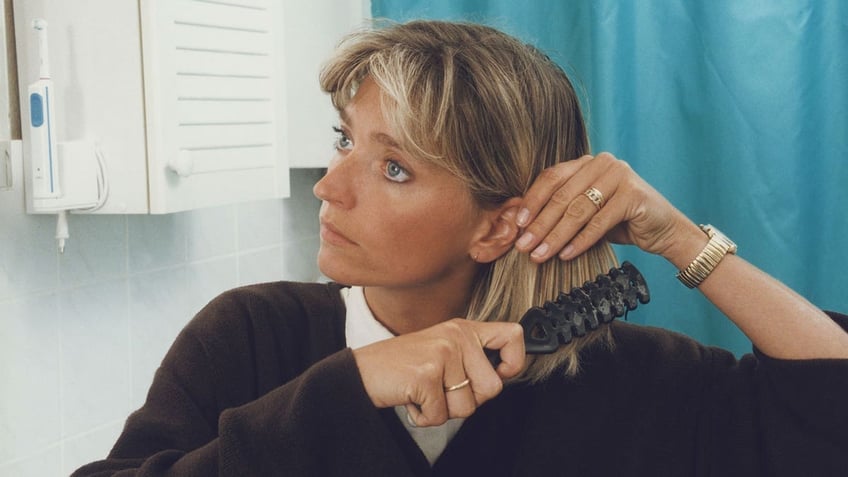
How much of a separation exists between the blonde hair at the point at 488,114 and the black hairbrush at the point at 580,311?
0.14 m

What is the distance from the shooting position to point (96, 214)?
161 cm

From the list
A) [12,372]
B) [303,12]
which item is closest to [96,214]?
[12,372]

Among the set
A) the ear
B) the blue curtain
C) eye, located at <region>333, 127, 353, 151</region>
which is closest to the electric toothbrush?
eye, located at <region>333, 127, 353, 151</region>

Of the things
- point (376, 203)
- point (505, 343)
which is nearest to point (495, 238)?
point (376, 203)

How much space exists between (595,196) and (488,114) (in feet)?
0.50

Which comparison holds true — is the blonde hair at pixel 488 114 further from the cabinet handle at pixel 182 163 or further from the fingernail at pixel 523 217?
the cabinet handle at pixel 182 163

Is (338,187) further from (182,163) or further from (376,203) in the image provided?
(182,163)

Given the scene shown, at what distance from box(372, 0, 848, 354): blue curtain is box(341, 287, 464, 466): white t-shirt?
2.23ft

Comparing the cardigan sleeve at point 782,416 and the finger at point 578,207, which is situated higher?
the finger at point 578,207

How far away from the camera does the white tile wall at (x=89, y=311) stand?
4.82ft

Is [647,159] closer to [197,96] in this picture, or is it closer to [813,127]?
[813,127]

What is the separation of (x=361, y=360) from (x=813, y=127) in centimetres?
109

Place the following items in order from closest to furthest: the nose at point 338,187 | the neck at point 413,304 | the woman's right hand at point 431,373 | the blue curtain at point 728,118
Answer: the woman's right hand at point 431,373
the nose at point 338,187
the neck at point 413,304
the blue curtain at point 728,118

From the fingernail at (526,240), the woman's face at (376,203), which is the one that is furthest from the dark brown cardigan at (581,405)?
the fingernail at (526,240)
